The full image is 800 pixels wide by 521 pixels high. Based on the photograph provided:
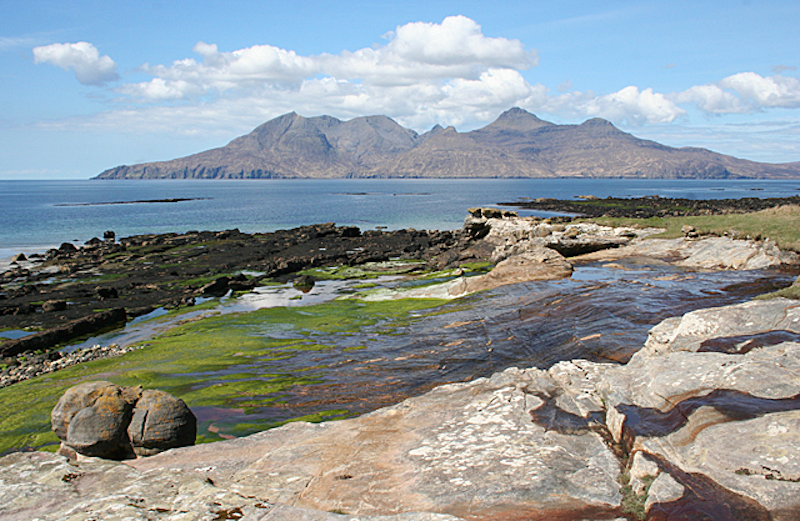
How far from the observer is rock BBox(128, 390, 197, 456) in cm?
943

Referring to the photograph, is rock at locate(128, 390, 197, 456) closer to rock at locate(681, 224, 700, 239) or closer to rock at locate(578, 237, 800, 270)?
rock at locate(578, 237, 800, 270)

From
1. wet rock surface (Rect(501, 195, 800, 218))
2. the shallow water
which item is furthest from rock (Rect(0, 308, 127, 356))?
wet rock surface (Rect(501, 195, 800, 218))

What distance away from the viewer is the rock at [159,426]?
30.9 feet

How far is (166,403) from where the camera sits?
9.95 metres

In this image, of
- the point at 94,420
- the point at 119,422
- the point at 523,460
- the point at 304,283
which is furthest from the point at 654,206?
the point at 94,420

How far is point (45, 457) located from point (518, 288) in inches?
745

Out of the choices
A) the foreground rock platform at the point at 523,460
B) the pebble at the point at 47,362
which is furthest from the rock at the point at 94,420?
the pebble at the point at 47,362

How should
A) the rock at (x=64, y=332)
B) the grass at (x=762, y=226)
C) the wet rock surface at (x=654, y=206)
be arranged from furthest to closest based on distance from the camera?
the wet rock surface at (x=654, y=206) < the grass at (x=762, y=226) < the rock at (x=64, y=332)

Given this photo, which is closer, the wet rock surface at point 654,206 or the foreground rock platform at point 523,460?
the foreground rock platform at point 523,460

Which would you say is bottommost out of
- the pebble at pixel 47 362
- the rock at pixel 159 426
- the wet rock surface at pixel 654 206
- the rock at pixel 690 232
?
the pebble at pixel 47 362

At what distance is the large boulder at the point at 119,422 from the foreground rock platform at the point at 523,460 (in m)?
0.63

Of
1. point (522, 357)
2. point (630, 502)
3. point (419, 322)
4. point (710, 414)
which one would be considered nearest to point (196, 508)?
point (630, 502)

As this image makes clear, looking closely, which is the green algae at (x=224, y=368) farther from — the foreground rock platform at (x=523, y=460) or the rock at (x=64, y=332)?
the rock at (x=64, y=332)

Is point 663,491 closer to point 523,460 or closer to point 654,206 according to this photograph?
point 523,460
